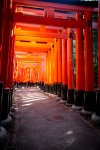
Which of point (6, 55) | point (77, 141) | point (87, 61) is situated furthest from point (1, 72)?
point (87, 61)

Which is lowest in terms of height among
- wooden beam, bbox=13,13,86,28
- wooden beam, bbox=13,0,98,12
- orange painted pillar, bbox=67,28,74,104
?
orange painted pillar, bbox=67,28,74,104

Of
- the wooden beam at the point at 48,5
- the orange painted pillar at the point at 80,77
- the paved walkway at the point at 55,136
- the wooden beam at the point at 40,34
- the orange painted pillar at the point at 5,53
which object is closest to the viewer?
the paved walkway at the point at 55,136

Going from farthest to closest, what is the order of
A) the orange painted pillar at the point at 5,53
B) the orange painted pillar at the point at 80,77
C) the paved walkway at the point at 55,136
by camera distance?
the orange painted pillar at the point at 80,77 → the orange painted pillar at the point at 5,53 → the paved walkway at the point at 55,136

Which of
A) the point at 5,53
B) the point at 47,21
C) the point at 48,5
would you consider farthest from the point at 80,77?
the point at 5,53

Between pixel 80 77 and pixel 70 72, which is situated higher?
pixel 70 72

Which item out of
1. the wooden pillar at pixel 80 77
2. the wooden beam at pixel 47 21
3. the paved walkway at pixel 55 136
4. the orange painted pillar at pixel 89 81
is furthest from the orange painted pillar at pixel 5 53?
the wooden pillar at pixel 80 77

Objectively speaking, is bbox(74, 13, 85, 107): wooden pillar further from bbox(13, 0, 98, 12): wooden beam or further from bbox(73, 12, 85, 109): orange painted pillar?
bbox(13, 0, 98, 12): wooden beam

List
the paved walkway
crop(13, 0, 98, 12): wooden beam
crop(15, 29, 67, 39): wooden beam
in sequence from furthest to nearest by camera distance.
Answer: crop(15, 29, 67, 39): wooden beam < crop(13, 0, 98, 12): wooden beam < the paved walkway

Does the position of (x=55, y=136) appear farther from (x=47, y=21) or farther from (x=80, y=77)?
(x=47, y=21)

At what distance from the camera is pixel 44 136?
434 centimetres

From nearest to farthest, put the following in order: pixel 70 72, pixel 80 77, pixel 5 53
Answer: pixel 5 53
pixel 80 77
pixel 70 72

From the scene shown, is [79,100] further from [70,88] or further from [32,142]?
[32,142]

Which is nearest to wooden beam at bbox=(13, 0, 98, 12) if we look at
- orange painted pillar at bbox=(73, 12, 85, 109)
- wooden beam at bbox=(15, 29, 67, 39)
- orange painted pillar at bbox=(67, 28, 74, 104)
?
orange painted pillar at bbox=(73, 12, 85, 109)

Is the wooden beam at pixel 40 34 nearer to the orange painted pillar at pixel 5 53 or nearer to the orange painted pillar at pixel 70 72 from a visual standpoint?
the orange painted pillar at pixel 70 72
